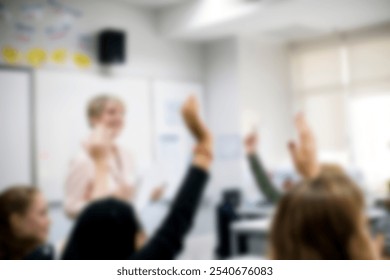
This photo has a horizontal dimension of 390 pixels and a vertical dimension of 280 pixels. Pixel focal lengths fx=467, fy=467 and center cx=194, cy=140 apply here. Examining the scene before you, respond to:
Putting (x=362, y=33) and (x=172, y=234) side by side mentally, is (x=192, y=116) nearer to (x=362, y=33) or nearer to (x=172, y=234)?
(x=172, y=234)

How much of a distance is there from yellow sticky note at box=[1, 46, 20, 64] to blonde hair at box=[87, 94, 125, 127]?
18.4 inches

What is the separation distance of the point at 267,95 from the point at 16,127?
193 cm

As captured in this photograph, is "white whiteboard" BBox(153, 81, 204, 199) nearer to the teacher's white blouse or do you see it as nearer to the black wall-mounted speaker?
the black wall-mounted speaker

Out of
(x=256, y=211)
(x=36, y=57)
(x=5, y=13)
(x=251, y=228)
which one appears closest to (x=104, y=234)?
(x=5, y=13)

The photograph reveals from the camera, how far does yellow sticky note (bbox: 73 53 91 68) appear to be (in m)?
2.57

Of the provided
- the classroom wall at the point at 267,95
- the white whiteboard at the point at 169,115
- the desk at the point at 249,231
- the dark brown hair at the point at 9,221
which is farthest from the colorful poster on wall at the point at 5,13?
the classroom wall at the point at 267,95

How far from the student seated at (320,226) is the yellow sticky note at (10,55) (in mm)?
1637

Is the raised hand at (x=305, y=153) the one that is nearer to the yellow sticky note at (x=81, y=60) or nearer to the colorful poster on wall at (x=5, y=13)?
the colorful poster on wall at (x=5, y=13)

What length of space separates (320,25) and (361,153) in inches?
33.2

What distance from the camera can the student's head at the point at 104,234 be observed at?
905 millimetres

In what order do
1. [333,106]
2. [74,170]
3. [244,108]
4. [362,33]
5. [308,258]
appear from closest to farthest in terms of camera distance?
[308,258]
[74,170]
[362,33]
[333,106]
[244,108]

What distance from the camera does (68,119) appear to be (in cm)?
267

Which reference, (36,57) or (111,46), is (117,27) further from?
(36,57)

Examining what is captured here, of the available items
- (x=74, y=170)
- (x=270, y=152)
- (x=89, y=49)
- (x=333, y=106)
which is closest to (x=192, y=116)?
(x=74, y=170)
